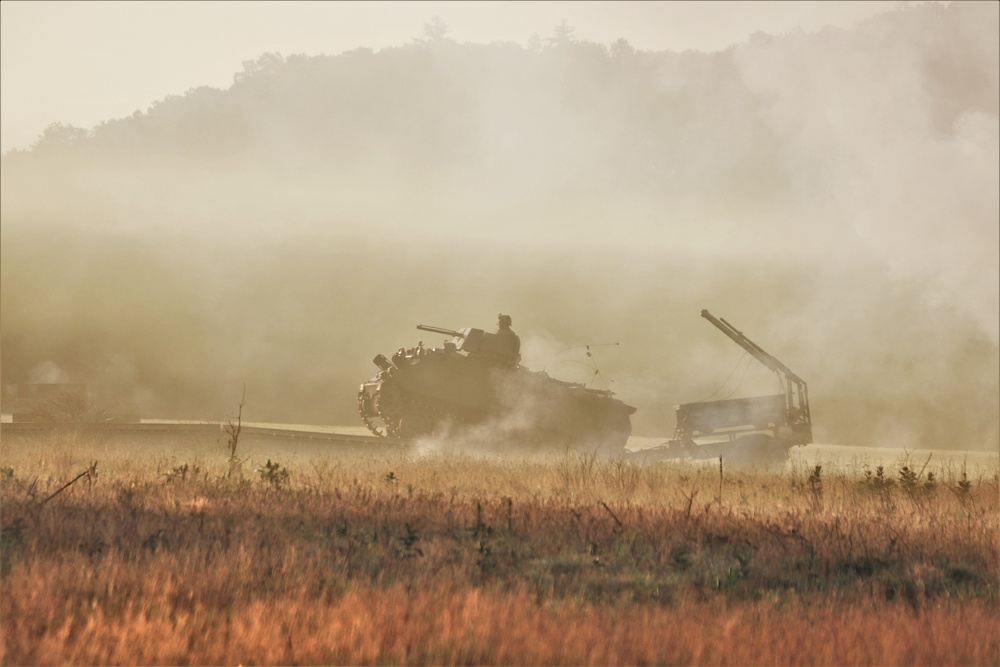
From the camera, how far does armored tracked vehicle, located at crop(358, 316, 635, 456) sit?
26312 mm

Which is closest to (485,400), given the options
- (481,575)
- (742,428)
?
(742,428)

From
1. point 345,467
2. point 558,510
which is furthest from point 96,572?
point 345,467

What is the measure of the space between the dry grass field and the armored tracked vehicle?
1363cm

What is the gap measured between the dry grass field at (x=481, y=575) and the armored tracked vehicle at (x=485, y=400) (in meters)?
13.6

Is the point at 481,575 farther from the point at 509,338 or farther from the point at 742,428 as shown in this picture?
the point at 509,338

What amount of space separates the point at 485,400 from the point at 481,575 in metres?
19.6

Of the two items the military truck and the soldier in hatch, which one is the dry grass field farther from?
the soldier in hatch

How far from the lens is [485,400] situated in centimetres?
2641

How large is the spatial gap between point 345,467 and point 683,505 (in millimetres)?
6248

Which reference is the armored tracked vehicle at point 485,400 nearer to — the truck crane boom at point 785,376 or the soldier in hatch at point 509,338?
the soldier in hatch at point 509,338

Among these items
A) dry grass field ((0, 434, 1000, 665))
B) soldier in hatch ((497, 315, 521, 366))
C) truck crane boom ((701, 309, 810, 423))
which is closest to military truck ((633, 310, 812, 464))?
truck crane boom ((701, 309, 810, 423))

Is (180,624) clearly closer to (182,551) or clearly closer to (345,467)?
(182,551)

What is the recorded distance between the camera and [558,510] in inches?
Result: 402

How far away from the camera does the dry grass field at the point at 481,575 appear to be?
489 cm
